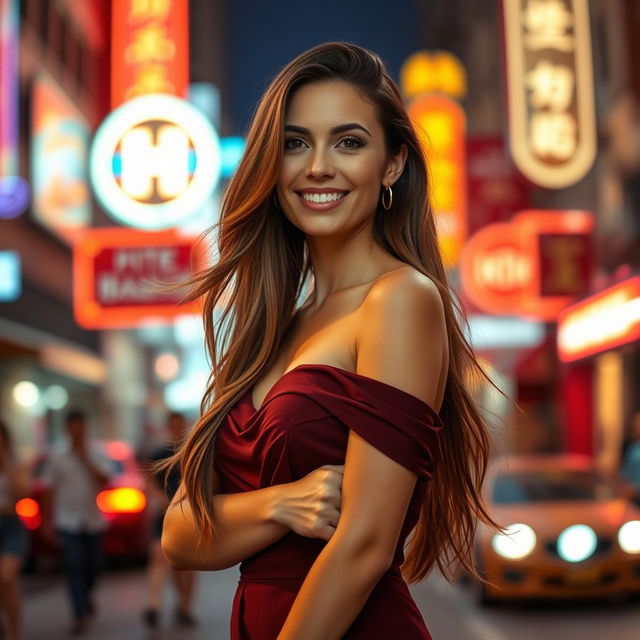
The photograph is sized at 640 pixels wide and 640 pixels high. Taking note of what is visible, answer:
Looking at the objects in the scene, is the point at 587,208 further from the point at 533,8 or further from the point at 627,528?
the point at 627,528

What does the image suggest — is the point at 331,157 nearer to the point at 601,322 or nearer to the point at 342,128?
the point at 342,128

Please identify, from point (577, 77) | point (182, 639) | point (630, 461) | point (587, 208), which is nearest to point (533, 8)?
point (577, 77)

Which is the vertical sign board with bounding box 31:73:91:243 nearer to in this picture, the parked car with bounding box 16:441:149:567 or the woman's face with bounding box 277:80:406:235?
the parked car with bounding box 16:441:149:567

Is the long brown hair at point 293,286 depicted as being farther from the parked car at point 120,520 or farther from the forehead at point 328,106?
the parked car at point 120,520

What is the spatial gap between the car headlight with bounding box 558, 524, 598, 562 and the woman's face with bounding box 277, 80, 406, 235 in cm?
844

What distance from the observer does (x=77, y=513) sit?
10.1m

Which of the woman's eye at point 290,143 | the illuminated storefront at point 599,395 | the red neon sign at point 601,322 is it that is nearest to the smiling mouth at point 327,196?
the woman's eye at point 290,143

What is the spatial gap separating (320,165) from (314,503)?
2.28 ft

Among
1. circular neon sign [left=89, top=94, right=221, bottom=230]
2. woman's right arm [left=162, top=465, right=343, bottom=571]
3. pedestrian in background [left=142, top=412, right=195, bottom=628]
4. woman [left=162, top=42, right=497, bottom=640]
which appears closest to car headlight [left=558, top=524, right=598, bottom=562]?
pedestrian in background [left=142, top=412, right=195, bottom=628]

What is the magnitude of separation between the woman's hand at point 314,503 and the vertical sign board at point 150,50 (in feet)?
55.1

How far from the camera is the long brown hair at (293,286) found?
250 cm

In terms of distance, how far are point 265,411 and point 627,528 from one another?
29.1 ft

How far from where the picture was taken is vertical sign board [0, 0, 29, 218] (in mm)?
17734

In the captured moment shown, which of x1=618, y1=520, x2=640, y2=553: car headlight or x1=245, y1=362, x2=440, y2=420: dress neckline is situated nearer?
x1=245, y1=362, x2=440, y2=420: dress neckline
